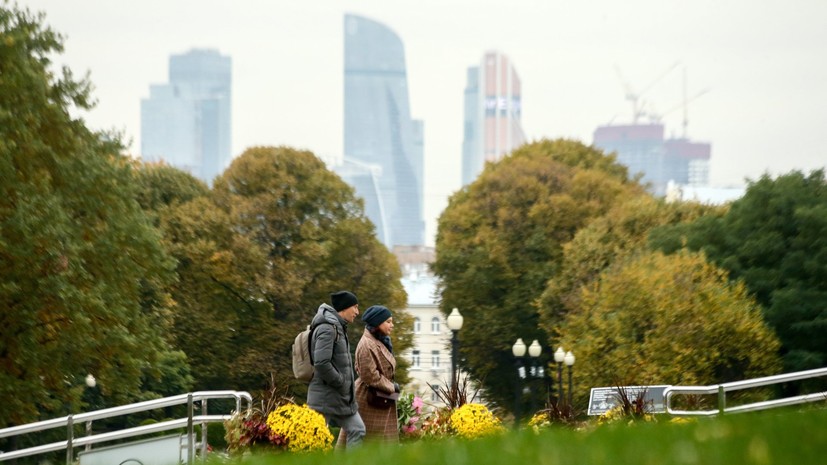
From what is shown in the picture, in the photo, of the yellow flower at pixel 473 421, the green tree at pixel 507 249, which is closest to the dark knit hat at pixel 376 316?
the yellow flower at pixel 473 421

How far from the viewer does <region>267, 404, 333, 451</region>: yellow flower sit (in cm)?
1370

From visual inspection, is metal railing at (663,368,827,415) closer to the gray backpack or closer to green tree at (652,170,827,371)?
the gray backpack

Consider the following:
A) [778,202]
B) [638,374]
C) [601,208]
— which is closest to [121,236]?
[638,374]

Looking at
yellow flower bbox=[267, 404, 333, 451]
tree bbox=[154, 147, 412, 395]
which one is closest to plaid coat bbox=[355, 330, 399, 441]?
yellow flower bbox=[267, 404, 333, 451]

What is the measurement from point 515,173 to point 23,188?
43.6 m

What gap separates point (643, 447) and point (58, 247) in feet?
77.2

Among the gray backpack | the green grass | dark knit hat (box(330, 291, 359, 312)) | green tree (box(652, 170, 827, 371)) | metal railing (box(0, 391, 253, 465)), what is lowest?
metal railing (box(0, 391, 253, 465))

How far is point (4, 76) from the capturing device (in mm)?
29406

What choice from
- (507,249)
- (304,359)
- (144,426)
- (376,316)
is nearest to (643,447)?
(376,316)

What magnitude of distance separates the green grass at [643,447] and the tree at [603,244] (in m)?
50.2

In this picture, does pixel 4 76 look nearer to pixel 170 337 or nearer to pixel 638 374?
pixel 170 337

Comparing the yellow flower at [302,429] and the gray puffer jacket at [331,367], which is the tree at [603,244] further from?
the yellow flower at [302,429]

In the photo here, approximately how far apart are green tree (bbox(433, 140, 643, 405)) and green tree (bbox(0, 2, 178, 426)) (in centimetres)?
3349

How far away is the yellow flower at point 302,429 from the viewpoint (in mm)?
13703
